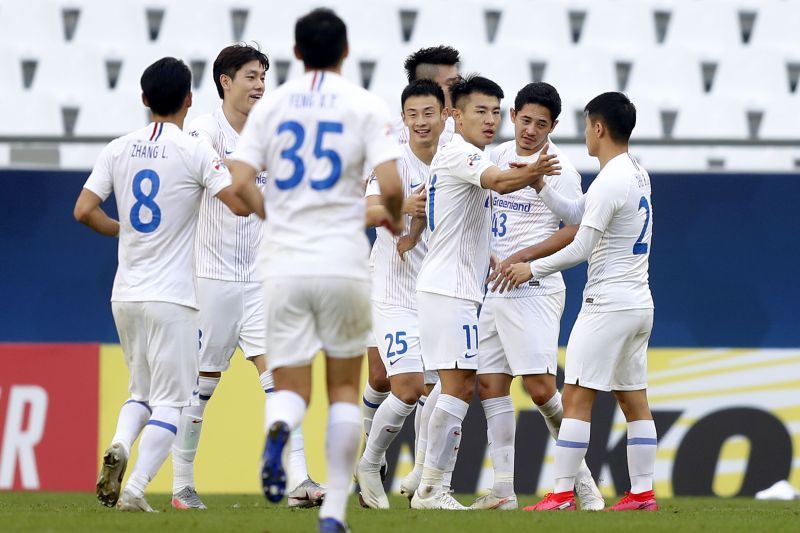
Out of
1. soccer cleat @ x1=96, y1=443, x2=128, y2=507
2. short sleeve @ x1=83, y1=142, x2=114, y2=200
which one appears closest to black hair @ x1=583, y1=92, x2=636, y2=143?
short sleeve @ x1=83, y1=142, x2=114, y2=200

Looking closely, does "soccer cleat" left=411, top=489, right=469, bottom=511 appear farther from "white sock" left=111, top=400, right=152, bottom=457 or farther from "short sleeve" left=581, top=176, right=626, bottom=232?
"short sleeve" left=581, top=176, right=626, bottom=232

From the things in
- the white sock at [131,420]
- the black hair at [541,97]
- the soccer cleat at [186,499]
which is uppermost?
the black hair at [541,97]

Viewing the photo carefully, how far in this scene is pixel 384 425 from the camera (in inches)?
313

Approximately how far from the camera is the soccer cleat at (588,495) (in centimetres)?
792

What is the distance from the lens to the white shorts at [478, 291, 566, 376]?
7.90 m

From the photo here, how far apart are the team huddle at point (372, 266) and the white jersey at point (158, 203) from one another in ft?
0.03

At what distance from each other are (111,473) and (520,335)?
2627mm

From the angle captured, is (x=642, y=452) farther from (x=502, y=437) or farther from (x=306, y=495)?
(x=306, y=495)

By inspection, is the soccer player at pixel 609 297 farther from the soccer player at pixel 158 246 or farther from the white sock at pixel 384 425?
the soccer player at pixel 158 246

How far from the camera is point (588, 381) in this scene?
7.23m

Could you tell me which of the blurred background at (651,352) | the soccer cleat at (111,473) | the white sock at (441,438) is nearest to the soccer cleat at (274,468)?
the soccer cleat at (111,473)

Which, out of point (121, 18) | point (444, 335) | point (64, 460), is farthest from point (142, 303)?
point (121, 18)

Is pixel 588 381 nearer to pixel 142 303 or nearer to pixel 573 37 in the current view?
pixel 142 303

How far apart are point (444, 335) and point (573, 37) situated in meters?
9.57
